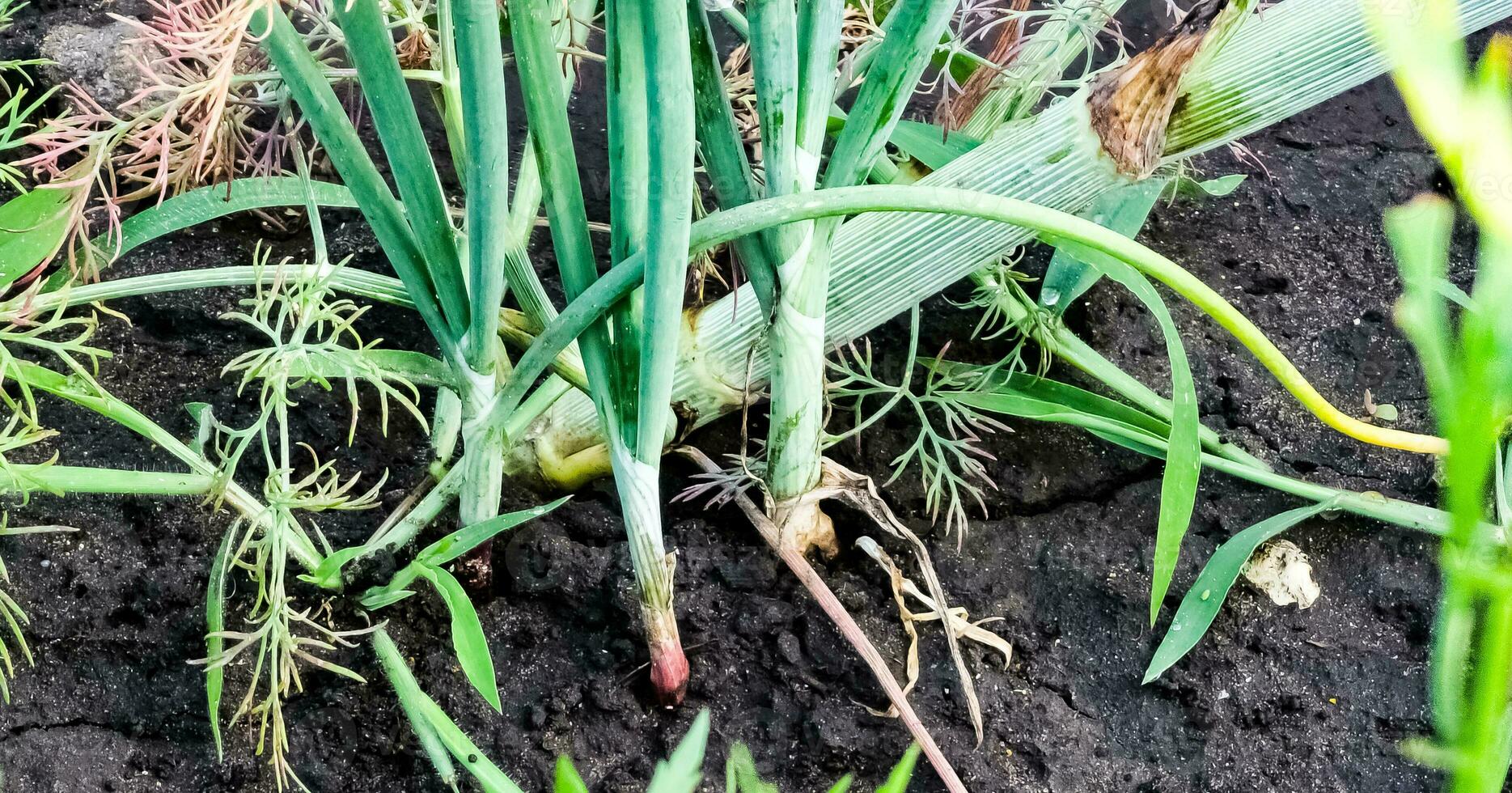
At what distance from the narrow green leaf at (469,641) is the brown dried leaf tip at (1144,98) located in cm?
52

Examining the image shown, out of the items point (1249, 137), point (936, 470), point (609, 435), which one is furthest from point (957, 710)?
point (1249, 137)

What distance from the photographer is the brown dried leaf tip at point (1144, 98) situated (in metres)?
0.66

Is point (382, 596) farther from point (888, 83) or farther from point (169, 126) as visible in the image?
point (888, 83)

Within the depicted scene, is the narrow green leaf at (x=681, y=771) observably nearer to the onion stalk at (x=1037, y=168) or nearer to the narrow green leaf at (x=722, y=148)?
the narrow green leaf at (x=722, y=148)

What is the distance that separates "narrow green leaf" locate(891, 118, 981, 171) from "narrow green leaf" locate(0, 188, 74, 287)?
1.84ft

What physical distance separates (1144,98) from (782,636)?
453mm

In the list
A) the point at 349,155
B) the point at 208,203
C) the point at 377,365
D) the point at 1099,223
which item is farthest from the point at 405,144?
the point at 1099,223

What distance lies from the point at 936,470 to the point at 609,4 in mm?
467

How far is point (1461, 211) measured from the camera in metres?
1.09

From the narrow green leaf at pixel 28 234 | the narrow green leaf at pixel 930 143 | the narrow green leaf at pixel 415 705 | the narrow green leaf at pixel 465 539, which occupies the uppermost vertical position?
the narrow green leaf at pixel 28 234

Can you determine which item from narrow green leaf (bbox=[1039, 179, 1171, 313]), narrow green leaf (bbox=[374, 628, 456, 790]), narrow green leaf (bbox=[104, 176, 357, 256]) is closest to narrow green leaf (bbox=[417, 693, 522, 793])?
narrow green leaf (bbox=[374, 628, 456, 790])

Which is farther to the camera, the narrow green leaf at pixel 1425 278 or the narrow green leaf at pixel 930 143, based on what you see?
the narrow green leaf at pixel 930 143

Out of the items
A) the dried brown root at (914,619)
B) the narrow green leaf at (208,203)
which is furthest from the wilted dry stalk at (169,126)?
the dried brown root at (914,619)

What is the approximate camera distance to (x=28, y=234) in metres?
0.63
